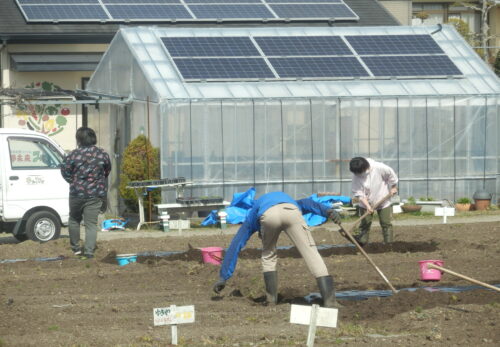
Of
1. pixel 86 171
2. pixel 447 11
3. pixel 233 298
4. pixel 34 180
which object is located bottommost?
pixel 233 298

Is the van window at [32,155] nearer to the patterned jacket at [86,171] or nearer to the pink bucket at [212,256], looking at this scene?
the patterned jacket at [86,171]

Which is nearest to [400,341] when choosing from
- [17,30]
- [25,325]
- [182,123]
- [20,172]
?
[25,325]

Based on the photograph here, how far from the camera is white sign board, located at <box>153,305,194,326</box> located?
7.69 m

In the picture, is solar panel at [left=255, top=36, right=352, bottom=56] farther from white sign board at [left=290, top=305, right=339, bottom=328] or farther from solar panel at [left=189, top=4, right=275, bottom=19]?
white sign board at [left=290, top=305, right=339, bottom=328]

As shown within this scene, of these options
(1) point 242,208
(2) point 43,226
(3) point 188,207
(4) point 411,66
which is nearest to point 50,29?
(4) point 411,66

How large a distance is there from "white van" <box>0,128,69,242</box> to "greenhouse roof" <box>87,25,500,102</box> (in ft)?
11.0

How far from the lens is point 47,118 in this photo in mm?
28453

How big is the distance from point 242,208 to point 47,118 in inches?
437

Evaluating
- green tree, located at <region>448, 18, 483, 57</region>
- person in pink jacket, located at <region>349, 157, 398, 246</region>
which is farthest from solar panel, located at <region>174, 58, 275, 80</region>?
green tree, located at <region>448, 18, 483, 57</region>

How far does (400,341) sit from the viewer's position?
8125mm

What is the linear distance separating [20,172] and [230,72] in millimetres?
5569

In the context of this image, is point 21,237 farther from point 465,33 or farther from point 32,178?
point 465,33

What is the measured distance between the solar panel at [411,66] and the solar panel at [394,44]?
27 centimetres

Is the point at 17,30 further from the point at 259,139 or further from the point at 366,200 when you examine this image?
the point at 366,200
